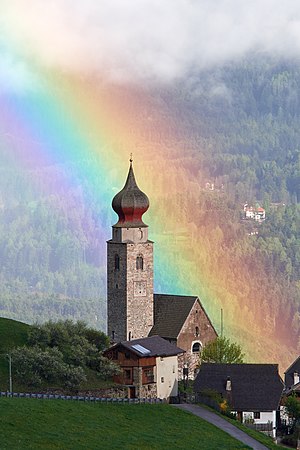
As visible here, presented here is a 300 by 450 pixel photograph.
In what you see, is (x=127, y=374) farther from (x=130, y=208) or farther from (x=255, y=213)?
(x=255, y=213)

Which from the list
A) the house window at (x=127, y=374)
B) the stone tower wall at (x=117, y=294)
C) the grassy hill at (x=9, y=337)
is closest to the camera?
the grassy hill at (x=9, y=337)

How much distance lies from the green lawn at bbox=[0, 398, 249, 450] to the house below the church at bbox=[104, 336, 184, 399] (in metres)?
8.08

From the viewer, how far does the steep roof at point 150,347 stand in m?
80.6

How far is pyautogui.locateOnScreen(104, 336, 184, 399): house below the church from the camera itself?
263 feet

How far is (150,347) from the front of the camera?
270ft

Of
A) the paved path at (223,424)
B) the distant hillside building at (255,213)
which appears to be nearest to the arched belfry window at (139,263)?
the paved path at (223,424)

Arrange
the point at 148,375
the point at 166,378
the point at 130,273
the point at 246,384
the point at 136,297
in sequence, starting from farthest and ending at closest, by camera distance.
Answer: the point at 136,297
the point at 130,273
the point at 166,378
the point at 148,375
the point at 246,384

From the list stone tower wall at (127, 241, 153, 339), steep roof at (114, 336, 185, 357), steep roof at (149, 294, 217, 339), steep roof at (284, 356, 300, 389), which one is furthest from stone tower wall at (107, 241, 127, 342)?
steep roof at (284, 356, 300, 389)

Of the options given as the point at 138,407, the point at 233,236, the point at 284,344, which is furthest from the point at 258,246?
the point at 138,407

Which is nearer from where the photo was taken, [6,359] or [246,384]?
[246,384]

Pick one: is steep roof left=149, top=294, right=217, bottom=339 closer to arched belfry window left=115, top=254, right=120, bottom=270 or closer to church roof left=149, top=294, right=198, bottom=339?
church roof left=149, top=294, right=198, bottom=339

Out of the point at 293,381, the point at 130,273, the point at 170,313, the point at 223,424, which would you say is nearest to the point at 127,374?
the point at 223,424

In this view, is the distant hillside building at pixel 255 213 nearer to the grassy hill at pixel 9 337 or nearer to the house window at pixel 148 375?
the grassy hill at pixel 9 337

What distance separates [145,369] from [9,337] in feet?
33.3
